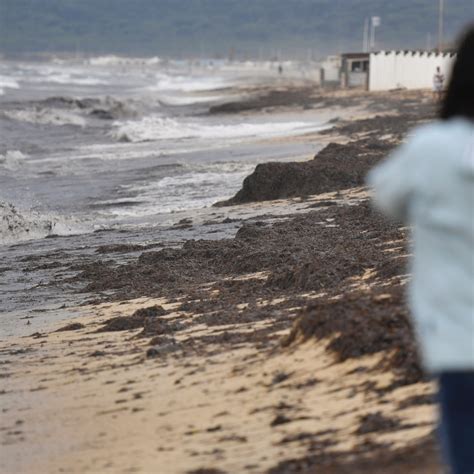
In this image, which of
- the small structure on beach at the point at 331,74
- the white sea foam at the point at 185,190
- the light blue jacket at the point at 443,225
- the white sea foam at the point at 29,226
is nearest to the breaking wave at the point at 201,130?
the white sea foam at the point at 185,190

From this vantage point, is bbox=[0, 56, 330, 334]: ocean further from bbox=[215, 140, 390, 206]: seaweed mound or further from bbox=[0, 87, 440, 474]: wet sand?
bbox=[0, 87, 440, 474]: wet sand

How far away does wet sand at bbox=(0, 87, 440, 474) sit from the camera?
629cm

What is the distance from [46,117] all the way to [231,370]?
152 feet

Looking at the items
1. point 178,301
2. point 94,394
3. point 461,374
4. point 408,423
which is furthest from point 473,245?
point 178,301

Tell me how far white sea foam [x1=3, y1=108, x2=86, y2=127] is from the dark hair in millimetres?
47514

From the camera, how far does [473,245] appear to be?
4.29 meters

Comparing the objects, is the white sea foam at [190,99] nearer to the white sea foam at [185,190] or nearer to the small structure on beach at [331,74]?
the small structure on beach at [331,74]

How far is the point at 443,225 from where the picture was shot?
4289 mm

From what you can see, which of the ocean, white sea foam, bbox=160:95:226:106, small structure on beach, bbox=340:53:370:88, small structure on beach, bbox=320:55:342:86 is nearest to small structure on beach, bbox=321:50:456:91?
small structure on beach, bbox=340:53:370:88

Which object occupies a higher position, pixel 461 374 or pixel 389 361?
pixel 461 374

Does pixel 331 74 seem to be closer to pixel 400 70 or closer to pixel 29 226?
pixel 400 70

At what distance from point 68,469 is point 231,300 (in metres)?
3.89

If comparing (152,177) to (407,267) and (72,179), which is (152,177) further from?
(407,267)

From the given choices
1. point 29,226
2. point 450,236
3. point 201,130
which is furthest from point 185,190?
point 201,130
